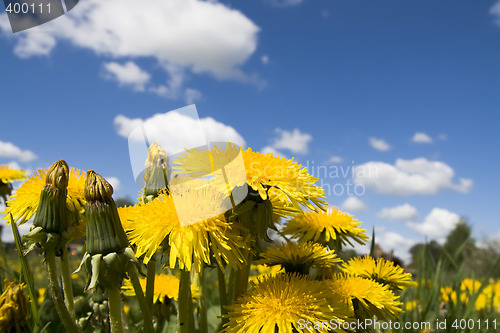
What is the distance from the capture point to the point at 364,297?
5.86 ft

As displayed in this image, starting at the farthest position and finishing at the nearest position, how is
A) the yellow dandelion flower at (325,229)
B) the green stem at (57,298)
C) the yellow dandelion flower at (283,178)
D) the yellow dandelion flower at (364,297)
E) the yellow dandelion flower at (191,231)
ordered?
1. the yellow dandelion flower at (325,229)
2. the yellow dandelion flower at (364,297)
3. the green stem at (57,298)
4. the yellow dandelion flower at (283,178)
5. the yellow dandelion flower at (191,231)

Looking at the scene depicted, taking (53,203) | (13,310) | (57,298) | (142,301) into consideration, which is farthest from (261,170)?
(13,310)

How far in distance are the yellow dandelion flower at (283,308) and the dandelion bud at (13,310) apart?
0.88 m

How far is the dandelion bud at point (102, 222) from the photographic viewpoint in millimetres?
1451

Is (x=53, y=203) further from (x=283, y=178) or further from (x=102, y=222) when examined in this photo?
(x=283, y=178)

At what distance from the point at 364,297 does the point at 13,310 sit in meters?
1.50

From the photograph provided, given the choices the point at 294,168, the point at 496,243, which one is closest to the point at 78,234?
the point at 294,168

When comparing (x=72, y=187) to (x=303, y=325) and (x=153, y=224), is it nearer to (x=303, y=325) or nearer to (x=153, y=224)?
(x=153, y=224)

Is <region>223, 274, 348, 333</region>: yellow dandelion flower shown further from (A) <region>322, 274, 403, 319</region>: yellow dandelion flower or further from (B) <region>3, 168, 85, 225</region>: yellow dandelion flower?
(B) <region>3, 168, 85, 225</region>: yellow dandelion flower

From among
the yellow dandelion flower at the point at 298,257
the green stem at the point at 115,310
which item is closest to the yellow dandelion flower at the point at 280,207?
the yellow dandelion flower at the point at 298,257

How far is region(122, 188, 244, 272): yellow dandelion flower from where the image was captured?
56.4 inches

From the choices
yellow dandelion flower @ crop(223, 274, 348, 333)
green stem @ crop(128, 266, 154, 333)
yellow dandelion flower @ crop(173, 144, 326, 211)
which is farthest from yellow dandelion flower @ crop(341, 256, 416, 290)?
green stem @ crop(128, 266, 154, 333)

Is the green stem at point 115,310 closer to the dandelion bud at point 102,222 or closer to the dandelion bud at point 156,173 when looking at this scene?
the dandelion bud at point 102,222

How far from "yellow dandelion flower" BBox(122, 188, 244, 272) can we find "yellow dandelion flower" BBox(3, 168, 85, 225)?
52 cm
